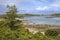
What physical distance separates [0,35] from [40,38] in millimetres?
558

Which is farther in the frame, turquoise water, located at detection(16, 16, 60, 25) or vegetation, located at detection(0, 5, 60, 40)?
turquoise water, located at detection(16, 16, 60, 25)

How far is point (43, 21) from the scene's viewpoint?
4477mm

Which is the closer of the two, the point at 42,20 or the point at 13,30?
the point at 13,30

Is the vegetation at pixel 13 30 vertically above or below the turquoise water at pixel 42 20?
above

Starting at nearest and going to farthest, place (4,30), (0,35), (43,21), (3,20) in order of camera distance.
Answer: (0,35), (4,30), (3,20), (43,21)

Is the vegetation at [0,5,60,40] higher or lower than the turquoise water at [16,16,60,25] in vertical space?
higher

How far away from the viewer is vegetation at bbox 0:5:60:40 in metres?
2.24

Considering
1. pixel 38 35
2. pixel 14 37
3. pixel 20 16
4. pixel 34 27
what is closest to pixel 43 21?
pixel 34 27

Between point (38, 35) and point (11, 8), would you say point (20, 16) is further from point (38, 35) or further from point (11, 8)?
point (38, 35)

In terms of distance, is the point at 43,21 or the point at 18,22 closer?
the point at 18,22

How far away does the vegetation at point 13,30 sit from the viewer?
7.36 feet

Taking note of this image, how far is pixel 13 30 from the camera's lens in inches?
105

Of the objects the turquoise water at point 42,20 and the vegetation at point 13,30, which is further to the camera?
the turquoise water at point 42,20

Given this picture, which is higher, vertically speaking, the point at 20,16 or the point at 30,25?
the point at 20,16
